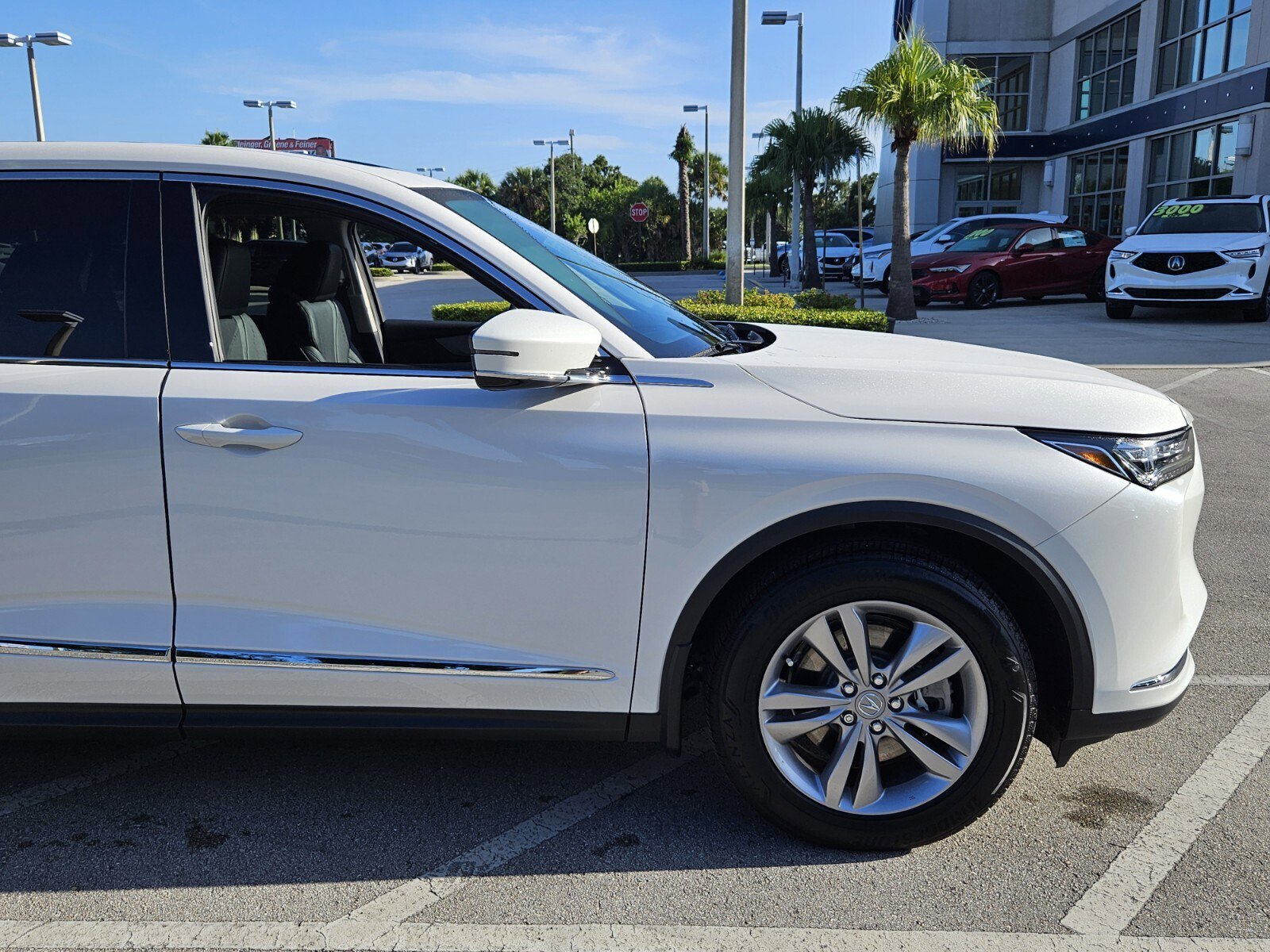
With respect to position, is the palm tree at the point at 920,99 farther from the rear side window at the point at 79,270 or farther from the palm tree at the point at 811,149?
the rear side window at the point at 79,270

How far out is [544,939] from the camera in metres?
2.37

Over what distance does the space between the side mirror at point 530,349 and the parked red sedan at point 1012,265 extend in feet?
60.1

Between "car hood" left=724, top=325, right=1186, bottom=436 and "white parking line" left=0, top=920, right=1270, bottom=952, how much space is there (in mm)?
1161

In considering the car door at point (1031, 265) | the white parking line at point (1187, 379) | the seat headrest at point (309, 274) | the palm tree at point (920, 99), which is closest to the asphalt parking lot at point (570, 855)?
the seat headrest at point (309, 274)

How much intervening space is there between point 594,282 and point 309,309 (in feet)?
2.99

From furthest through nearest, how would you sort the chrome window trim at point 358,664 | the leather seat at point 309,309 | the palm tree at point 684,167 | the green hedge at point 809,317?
the palm tree at point 684,167
the green hedge at point 809,317
the leather seat at point 309,309
the chrome window trim at point 358,664

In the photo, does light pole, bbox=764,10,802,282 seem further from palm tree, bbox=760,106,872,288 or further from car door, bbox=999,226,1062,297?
car door, bbox=999,226,1062,297

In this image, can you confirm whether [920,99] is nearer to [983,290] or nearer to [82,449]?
[983,290]

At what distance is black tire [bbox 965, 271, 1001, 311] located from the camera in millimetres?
19484

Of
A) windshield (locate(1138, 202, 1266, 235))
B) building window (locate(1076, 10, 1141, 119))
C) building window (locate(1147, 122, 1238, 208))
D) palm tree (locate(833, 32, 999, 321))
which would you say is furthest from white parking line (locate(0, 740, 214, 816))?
building window (locate(1076, 10, 1141, 119))

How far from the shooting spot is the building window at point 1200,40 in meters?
20.7

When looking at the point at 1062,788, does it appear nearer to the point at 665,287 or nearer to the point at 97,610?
the point at 97,610

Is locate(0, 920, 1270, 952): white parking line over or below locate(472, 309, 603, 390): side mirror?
below

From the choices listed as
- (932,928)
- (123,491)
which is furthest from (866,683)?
(123,491)
